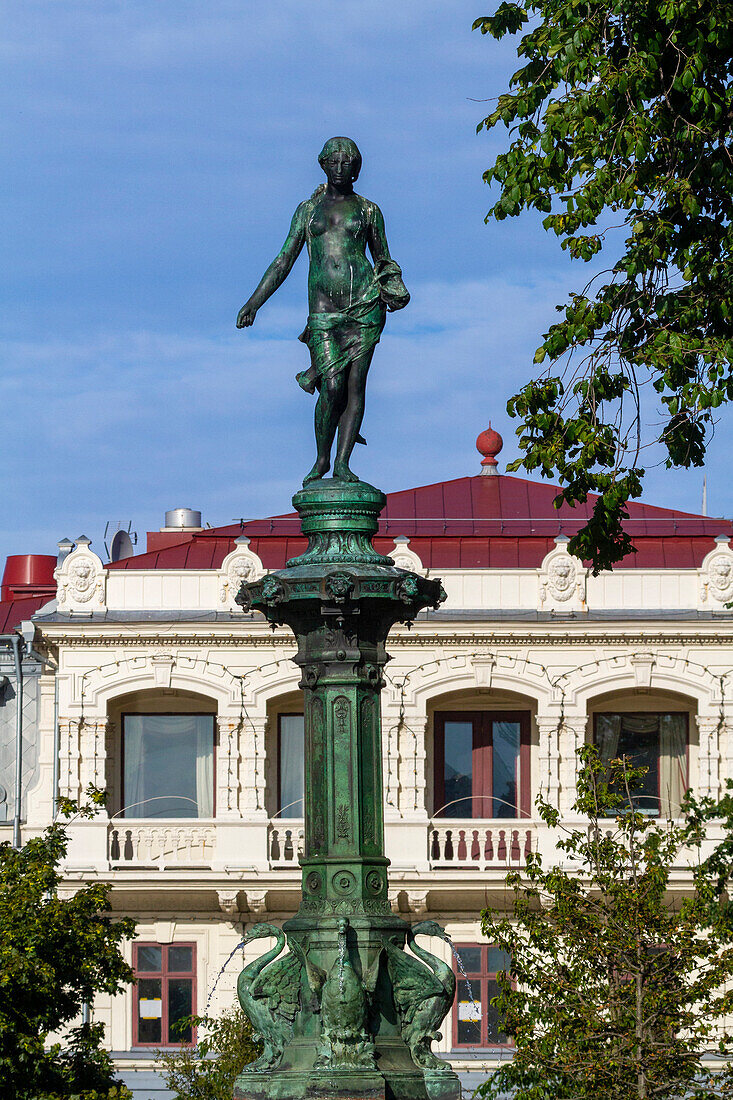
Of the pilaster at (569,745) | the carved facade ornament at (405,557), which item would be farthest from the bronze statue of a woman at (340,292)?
the pilaster at (569,745)

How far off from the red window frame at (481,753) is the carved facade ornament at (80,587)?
6514 millimetres

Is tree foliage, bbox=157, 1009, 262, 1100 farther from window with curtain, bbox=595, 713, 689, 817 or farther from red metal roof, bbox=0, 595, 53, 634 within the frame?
red metal roof, bbox=0, 595, 53, 634

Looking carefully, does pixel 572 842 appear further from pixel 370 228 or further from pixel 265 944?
pixel 265 944

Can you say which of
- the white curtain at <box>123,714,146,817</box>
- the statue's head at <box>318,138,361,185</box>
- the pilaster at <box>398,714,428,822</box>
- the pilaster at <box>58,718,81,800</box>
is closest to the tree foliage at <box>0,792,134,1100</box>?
the statue's head at <box>318,138,361,185</box>

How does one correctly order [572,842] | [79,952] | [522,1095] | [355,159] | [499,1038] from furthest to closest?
1. [499,1038]
2. [79,952]
3. [572,842]
4. [522,1095]
5. [355,159]

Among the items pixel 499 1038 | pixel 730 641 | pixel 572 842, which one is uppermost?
pixel 730 641

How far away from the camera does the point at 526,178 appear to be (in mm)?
16578

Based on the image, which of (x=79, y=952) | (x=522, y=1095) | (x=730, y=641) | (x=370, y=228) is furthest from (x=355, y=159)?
(x=730, y=641)

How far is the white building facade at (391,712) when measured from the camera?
127 ft

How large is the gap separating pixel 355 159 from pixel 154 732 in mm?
27033

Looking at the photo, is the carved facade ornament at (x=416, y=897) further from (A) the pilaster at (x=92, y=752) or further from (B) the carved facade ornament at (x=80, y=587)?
(B) the carved facade ornament at (x=80, y=587)

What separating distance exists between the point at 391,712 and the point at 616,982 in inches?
671

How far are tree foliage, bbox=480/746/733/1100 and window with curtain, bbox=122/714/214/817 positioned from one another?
58.5ft

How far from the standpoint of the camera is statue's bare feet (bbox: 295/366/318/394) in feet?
50.2
